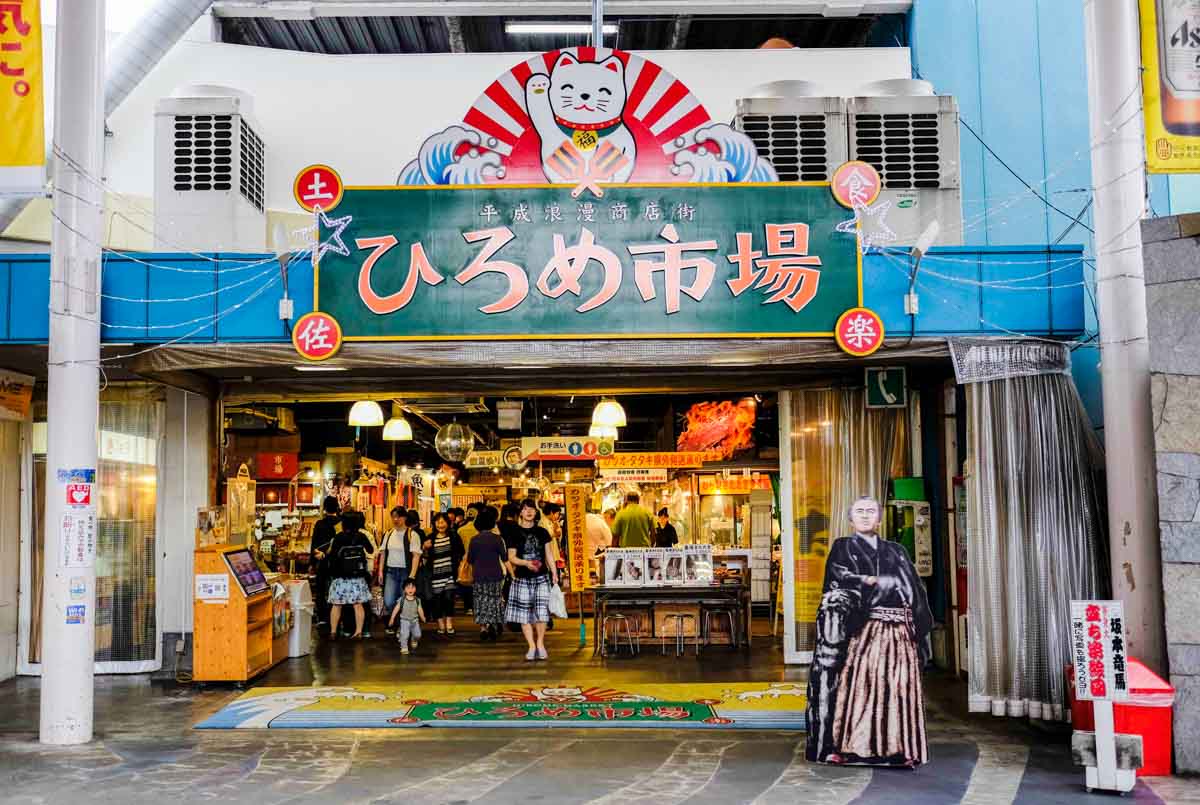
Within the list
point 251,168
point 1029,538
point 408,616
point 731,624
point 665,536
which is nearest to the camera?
point 1029,538

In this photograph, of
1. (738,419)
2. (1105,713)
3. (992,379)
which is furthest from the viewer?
(738,419)

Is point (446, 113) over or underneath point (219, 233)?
over

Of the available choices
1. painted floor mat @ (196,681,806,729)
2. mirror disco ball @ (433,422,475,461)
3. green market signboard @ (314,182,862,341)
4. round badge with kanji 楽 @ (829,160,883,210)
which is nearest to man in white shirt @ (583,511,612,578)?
mirror disco ball @ (433,422,475,461)

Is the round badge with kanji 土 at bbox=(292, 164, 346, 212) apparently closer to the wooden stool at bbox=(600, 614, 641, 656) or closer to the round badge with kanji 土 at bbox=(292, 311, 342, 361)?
the round badge with kanji 土 at bbox=(292, 311, 342, 361)

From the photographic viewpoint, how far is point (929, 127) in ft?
37.6

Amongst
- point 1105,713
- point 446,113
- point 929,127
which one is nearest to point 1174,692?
point 1105,713

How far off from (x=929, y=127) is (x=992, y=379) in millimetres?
3629

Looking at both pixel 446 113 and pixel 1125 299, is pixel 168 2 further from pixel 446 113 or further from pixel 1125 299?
pixel 1125 299

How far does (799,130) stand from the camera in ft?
37.5

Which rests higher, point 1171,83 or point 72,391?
point 1171,83

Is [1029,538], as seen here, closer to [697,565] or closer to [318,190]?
[697,565]

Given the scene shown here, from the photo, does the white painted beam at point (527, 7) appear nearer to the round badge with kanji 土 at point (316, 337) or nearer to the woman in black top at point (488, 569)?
the woman in black top at point (488, 569)

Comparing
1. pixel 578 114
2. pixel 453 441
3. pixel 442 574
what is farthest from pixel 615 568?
pixel 578 114

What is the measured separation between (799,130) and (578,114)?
303cm
